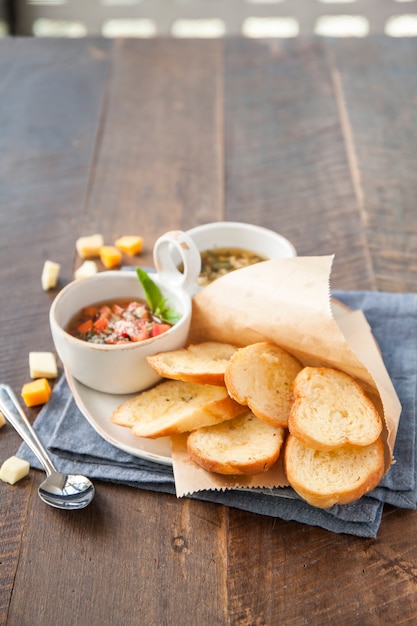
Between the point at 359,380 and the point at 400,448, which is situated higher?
the point at 359,380

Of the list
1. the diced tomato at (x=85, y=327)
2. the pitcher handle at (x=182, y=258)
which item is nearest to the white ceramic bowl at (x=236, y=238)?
the pitcher handle at (x=182, y=258)

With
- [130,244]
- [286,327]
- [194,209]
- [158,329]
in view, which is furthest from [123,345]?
[194,209]

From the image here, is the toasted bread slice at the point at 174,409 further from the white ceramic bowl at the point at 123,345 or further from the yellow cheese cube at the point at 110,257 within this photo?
the yellow cheese cube at the point at 110,257

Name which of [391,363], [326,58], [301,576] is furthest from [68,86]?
[301,576]

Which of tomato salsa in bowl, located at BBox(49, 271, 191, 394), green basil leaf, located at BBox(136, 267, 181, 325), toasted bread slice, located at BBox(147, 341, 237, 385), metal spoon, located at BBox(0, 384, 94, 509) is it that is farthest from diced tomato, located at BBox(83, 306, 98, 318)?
metal spoon, located at BBox(0, 384, 94, 509)

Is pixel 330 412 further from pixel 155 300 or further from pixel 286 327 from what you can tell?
pixel 155 300

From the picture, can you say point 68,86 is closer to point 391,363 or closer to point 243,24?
point 391,363
